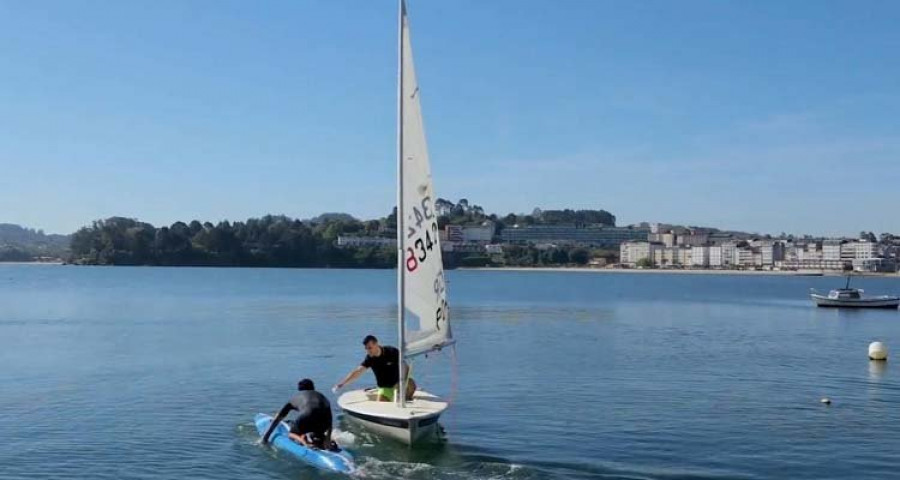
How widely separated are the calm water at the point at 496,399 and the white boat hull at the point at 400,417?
1.16ft

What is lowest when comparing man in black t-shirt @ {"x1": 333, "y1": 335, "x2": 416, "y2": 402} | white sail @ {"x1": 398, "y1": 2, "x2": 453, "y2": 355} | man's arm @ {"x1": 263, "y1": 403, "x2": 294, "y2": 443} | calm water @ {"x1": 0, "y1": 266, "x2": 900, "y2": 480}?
calm water @ {"x1": 0, "y1": 266, "x2": 900, "y2": 480}

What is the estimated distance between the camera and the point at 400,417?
20.3 metres

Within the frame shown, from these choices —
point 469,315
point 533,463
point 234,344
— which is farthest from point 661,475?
point 469,315

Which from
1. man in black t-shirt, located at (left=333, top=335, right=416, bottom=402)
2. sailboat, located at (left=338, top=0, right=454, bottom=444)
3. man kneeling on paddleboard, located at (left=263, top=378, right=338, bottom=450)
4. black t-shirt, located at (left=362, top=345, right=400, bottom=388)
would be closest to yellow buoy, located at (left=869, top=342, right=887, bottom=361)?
sailboat, located at (left=338, top=0, right=454, bottom=444)

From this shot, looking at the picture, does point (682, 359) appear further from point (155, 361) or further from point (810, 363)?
point (155, 361)

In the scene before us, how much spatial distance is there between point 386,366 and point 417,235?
3261 mm

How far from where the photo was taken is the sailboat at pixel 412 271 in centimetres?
2055

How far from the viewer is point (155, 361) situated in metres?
38.0

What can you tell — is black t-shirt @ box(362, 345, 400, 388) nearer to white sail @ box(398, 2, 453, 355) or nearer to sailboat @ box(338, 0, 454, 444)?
sailboat @ box(338, 0, 454, 444)

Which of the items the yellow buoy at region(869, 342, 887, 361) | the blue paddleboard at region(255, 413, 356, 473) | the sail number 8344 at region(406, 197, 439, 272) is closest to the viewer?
the blue paddleboard at region(255, 413, 356, 473)

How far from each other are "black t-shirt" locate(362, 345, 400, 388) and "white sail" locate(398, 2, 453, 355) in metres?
Answer: 0.98

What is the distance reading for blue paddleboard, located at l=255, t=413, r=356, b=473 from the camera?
62.3ft

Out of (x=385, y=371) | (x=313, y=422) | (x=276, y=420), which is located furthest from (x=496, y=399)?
(x=313, y=422)

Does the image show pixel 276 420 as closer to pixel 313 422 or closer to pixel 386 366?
pixel 313 422
